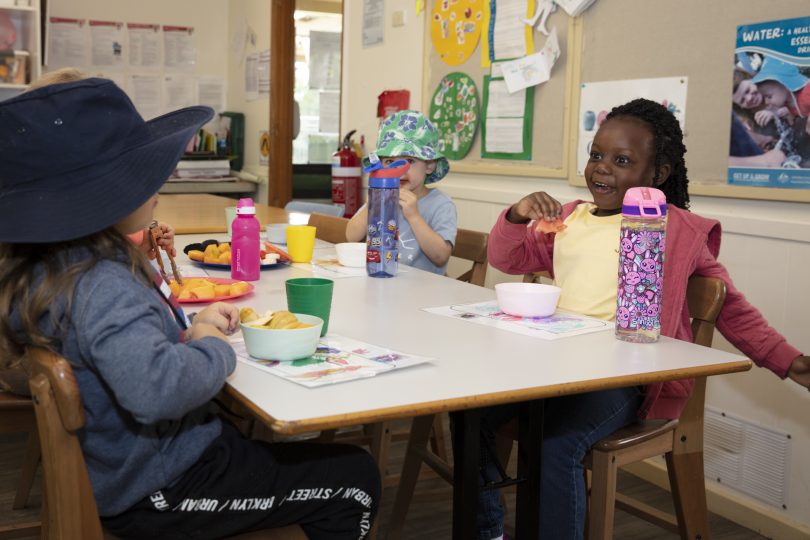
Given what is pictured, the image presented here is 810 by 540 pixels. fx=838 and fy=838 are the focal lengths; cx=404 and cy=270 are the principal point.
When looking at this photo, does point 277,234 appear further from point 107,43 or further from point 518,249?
point 107,43

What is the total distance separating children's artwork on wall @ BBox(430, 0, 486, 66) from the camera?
3.32 metres

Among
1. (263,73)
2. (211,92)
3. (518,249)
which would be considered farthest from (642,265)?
(211,92)

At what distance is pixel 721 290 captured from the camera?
5.20 feet

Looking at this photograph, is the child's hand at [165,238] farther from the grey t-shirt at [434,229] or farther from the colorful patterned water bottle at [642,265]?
the colorful patterned water bottle at [642,265]

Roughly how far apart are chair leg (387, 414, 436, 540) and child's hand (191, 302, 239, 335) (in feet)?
2.36

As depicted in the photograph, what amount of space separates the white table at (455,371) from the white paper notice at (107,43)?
14.8 ft

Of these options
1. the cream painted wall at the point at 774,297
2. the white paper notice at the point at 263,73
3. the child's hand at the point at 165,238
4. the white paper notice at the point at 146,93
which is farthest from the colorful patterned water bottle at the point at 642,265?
the white paper notice at the point at 146,93

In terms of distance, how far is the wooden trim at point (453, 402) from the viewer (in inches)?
37.3

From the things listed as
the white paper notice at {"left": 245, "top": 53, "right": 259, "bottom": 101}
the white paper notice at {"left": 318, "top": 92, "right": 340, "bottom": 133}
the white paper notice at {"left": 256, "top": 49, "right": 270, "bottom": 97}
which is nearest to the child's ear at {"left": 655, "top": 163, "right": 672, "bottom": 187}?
the white paper notice at {"left": 256, "top": 49, "right": 270, "bottom": 97}

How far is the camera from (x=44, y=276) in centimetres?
110

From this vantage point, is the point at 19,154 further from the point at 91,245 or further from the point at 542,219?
the point at 542,219

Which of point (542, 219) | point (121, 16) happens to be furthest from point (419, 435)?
point (121, 16)

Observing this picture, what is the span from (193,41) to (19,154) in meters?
5.18

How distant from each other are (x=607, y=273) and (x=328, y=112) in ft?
20.4
